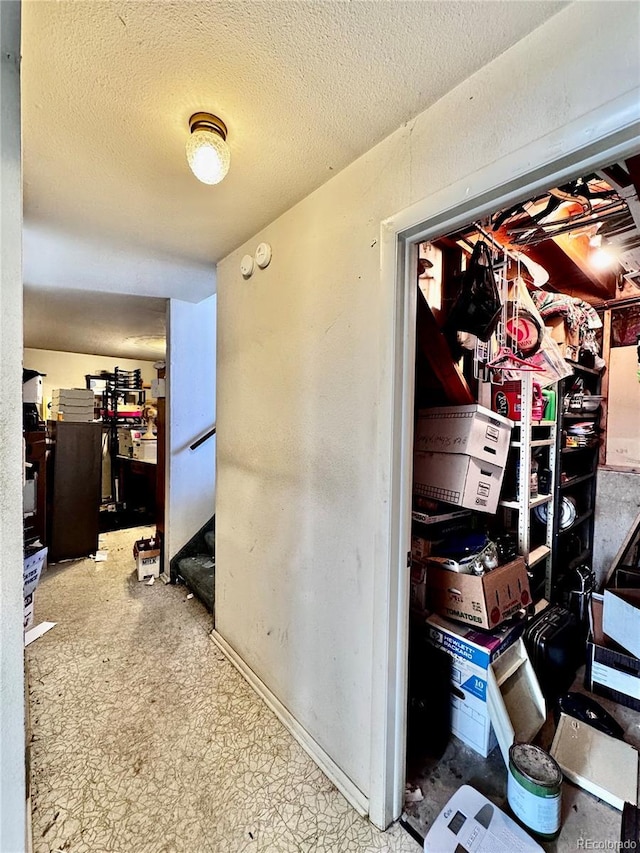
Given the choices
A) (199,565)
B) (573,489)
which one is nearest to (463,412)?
(573,489)

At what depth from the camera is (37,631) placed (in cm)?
232

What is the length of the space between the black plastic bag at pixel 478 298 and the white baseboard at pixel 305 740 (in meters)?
1.76

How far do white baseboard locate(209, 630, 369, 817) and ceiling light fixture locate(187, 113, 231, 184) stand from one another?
2.11 m

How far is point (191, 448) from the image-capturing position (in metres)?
3.17

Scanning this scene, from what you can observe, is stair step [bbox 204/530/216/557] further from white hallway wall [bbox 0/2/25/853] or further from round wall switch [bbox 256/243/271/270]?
white hallway wall [bbox 0/2/25/853]

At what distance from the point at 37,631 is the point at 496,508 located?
2.81m

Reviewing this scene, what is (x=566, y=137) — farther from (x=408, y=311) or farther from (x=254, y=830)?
(x=254, y=830)

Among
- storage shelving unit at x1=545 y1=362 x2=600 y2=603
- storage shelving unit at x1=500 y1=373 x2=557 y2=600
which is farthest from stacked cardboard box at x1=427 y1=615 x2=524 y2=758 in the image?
storage shelving unit at x1=545 y1=362 x2=600 y2=603

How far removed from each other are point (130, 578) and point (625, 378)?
416 cm

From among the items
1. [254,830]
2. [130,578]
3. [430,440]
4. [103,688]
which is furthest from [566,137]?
[130,578]

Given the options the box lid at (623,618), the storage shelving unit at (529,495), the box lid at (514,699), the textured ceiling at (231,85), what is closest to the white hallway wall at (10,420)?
the textured ceiling at (231,85)

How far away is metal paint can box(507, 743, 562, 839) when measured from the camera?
1.16 meters

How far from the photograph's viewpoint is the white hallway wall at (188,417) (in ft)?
10.1

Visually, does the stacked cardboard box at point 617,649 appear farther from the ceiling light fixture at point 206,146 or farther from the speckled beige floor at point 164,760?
the ceiling light fixture at point 206,146
